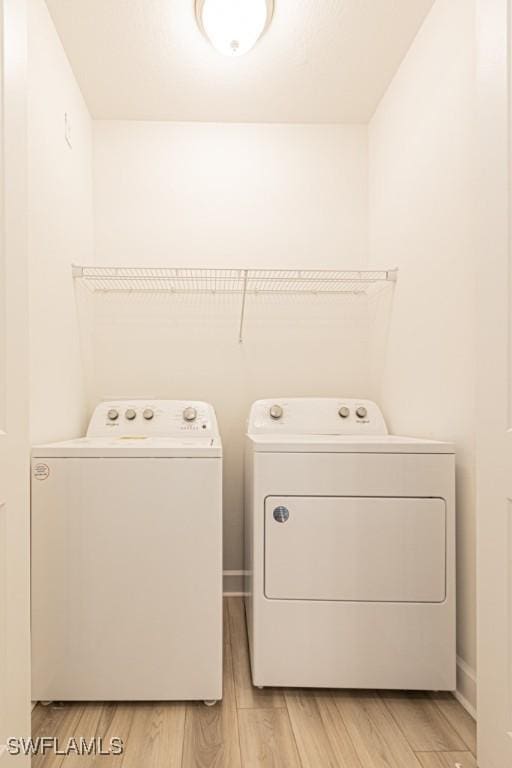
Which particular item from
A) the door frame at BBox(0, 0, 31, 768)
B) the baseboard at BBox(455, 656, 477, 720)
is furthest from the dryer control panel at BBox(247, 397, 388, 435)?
the door frame at BBox(0, 0, 31, 768)

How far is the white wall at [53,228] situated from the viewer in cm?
187

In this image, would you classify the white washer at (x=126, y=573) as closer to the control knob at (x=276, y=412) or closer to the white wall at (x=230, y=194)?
the control knob at (x=276, y=412)

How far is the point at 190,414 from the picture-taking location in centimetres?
250

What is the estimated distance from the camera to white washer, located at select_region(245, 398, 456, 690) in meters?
1.75

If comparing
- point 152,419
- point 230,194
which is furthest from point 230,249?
point 152,419

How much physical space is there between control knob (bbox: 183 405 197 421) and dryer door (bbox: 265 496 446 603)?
0.82 m

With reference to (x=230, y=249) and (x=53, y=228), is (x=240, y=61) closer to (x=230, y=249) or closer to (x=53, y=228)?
(x=230, y=249)

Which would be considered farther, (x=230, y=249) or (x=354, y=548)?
(x=230, y=249)

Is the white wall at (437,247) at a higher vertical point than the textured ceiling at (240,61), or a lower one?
lower

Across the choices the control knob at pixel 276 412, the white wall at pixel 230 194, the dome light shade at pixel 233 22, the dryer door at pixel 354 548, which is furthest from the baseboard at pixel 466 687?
the dome light shade at pixel 233 22

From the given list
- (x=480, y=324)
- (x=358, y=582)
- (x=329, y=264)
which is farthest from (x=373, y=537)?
(x=329, y=264)

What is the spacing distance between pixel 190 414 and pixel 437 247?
123 centimetres

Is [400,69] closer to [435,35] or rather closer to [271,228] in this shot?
[435,35]

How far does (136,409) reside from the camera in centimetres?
251
